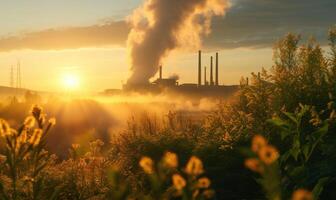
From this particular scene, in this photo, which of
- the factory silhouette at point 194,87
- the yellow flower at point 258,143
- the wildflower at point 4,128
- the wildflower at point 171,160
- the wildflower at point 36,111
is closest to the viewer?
the yellow flower at point 258,143

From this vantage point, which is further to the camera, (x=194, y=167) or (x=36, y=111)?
(x=36, y=111)

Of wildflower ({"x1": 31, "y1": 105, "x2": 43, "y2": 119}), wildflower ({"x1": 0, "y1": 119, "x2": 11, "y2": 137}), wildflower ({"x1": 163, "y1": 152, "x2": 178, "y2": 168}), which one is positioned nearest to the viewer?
wildflower ({"x1": 163, "y1": 152, "x2": 178, "y2": 168})

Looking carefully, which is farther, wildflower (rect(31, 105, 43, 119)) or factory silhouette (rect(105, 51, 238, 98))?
factory silhouette (rect(105, 51, 238, 98))

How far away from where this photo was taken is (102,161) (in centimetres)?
791

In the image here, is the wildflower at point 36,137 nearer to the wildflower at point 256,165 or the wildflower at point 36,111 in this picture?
the wildflower at point 36,111

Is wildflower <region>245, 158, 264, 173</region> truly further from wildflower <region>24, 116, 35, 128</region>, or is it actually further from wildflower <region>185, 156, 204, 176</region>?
wildflower <region>24, 116, 35, 128</region>

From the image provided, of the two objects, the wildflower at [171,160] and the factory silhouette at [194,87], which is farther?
the factory silhouette at [194,87]

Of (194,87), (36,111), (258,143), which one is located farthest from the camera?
(194,87)

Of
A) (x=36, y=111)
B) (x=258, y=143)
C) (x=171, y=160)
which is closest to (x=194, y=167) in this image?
(x=171, y=160)

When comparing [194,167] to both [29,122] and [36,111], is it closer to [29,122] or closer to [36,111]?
[29,122]

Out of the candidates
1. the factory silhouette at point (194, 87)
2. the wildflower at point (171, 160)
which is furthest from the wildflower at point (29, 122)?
the factory silhouette at point (194, 87)

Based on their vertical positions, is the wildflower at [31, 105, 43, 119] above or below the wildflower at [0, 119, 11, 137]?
above

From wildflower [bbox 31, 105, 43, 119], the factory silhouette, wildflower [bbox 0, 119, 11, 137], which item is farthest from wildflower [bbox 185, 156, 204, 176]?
the factory silhouette

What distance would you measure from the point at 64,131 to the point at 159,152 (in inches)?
613
